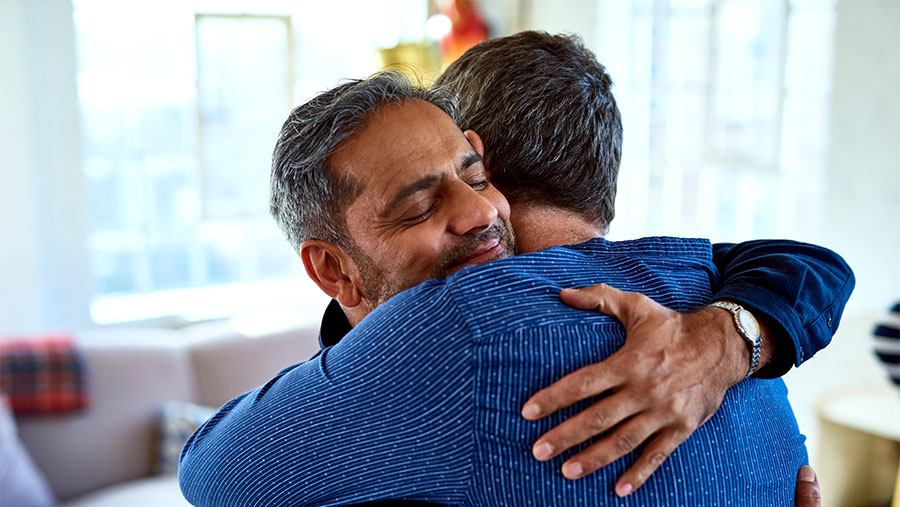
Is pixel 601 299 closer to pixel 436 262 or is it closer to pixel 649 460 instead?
pixel 649 460

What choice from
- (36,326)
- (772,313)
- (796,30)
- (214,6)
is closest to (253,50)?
(214,6)

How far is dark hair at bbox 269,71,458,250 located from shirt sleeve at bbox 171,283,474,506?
0.27 meters

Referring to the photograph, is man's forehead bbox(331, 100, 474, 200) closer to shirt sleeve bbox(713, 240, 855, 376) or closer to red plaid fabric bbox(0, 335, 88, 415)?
shirt sleeve bbox(713, 240, 855, 376)

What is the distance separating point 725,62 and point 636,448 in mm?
4240

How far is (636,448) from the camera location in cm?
85

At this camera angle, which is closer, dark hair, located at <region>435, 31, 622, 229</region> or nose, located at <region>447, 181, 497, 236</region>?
nose, located at <region>447, 181, 497, 236</region>

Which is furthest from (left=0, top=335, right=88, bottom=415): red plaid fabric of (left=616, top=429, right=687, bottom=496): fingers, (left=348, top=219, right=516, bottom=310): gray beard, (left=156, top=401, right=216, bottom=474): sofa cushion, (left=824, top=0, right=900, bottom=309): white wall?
(left=824, top=0, right=900, bottom=309): white wall

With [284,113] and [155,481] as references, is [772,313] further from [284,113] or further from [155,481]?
[284,113]

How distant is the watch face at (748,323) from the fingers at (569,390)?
0.69 feet

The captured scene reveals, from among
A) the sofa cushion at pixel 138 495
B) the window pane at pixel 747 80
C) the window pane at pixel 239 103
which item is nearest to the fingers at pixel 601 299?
the sofa cushion at pixel 138 495

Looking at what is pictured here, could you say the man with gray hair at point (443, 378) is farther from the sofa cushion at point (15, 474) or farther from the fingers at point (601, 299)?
the sofa cushion at point (15, 474)

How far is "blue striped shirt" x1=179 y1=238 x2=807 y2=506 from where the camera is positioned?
2.62ft

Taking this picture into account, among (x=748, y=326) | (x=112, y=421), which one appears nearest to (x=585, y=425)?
A: (x=748, y=326)

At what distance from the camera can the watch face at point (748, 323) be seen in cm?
94
